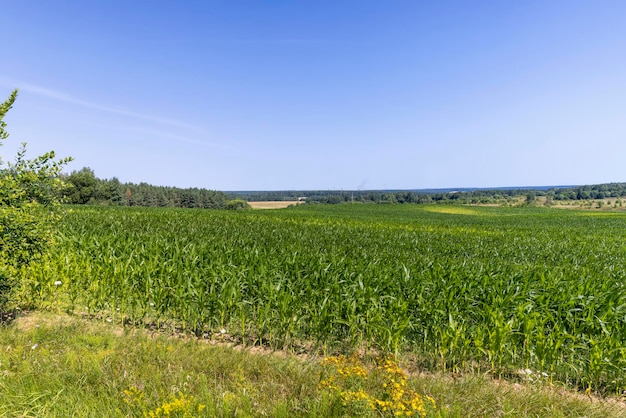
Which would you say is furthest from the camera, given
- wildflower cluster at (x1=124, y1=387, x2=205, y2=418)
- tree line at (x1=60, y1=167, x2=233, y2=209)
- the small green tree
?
tree line at (x1=60, y1=167, x2=233, y2=209)

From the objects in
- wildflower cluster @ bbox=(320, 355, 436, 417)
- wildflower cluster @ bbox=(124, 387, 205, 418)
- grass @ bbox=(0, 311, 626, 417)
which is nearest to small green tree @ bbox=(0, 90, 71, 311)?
grass @ bbox=(0, 311, 626, 417)

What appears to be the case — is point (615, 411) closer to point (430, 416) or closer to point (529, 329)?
point (529, 329)

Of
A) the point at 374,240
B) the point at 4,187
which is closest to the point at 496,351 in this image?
the point at 4,187

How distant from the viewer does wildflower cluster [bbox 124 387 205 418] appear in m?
3.03

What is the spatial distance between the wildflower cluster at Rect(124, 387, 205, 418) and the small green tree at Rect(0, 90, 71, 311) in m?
3.15

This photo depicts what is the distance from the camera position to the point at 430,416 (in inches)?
133

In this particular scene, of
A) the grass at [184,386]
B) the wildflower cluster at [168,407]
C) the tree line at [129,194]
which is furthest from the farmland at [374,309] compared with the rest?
the tree line at [129,194]

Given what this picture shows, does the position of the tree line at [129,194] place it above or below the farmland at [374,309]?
above

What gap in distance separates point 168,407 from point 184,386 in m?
0.77

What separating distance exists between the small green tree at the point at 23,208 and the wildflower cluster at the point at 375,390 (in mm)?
5261

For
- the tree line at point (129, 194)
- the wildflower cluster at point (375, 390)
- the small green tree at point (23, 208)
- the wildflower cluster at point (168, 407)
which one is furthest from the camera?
the tree line at point (129, 194)

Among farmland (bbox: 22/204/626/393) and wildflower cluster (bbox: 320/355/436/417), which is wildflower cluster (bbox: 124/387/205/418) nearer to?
wildflower cluster (bbox: 320/355/436/417)

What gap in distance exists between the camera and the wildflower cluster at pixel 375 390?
329cm

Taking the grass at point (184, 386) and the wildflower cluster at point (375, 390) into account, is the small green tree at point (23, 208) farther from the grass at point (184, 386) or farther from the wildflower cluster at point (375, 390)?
→ the wildflower cluster at point (375, 390)
